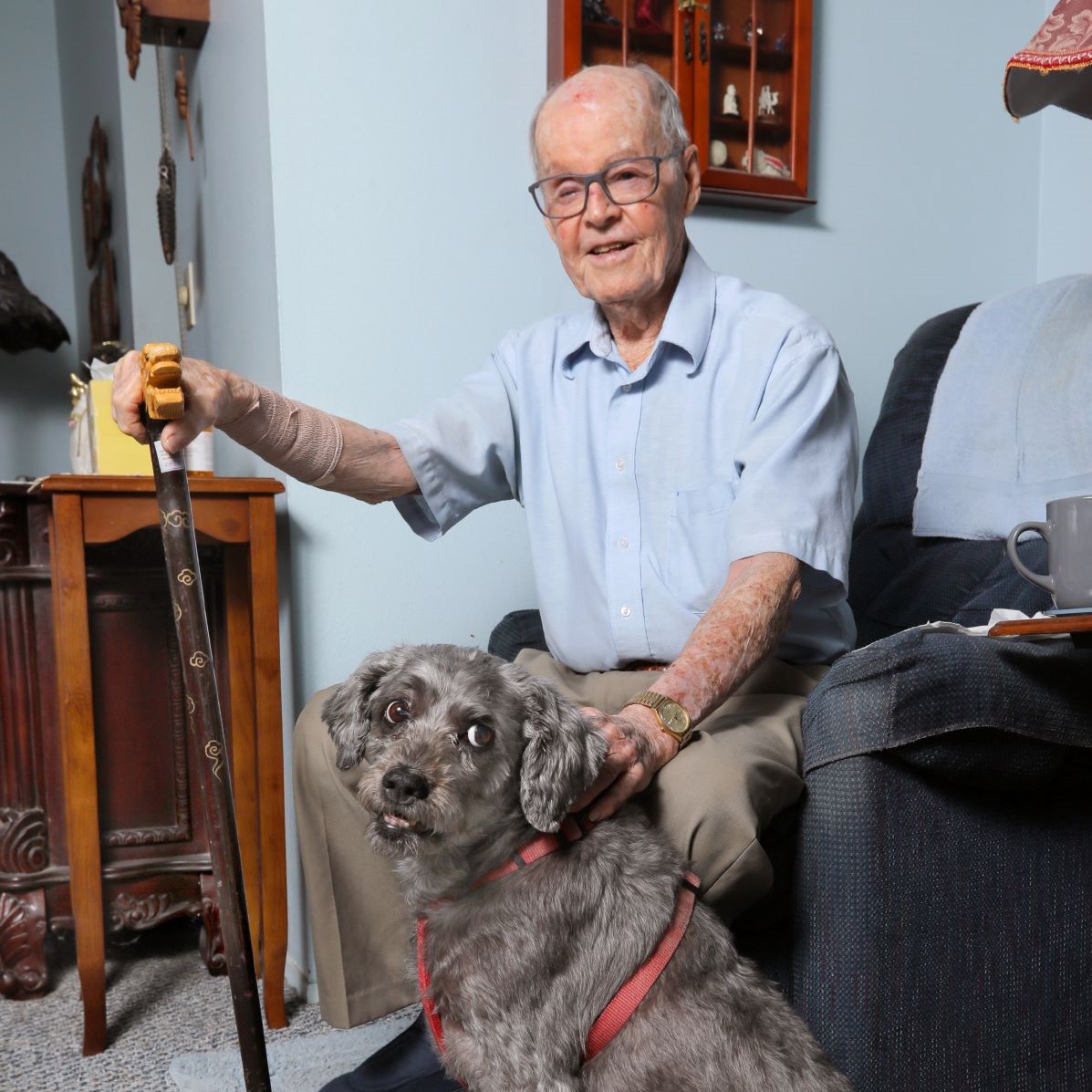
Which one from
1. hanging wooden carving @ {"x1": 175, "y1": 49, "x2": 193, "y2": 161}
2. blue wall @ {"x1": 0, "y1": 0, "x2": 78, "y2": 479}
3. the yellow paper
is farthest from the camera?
blue wall @ {"x1": 0, "y1": 0, "x2": 78, "y2": 479}

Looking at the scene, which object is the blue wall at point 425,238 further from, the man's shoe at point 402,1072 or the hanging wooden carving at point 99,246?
the hanging wooden carving at point 99,246

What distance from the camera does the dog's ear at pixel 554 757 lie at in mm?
1108

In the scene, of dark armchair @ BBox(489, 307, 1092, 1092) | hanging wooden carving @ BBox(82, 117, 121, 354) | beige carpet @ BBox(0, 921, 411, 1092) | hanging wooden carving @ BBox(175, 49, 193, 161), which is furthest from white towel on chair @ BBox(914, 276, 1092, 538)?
hanging wooden carving @ BBox(82, 117, 121, 354)

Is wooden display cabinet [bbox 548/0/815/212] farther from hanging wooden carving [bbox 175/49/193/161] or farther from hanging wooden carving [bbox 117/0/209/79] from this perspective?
hanging wooden carving [bbox 175/49/193/161]

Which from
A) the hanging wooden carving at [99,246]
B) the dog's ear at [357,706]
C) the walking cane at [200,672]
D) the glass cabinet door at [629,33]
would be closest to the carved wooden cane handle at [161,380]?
the walking cane at [200,672]

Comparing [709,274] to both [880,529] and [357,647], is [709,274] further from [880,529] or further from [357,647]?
[357,647]

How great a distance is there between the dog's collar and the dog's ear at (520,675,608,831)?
0.03 meters

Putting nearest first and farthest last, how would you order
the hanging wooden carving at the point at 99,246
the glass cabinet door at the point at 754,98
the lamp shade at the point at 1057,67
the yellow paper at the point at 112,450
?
the lamp shade at the point at 1057,67 → the yellow paper at the point at 112,450 → the glass cabinet door at the point at 754,98 → the hanging wooden carving at the point at 99,246

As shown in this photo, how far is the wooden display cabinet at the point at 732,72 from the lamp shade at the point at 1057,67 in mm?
797

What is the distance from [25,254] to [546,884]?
4605mm

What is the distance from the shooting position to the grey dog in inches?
42.4

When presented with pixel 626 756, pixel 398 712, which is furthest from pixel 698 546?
pixel 398 712

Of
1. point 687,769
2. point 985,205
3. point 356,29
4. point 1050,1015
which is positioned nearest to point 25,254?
point 356,29

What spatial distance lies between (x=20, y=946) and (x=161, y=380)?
1.45 metres
